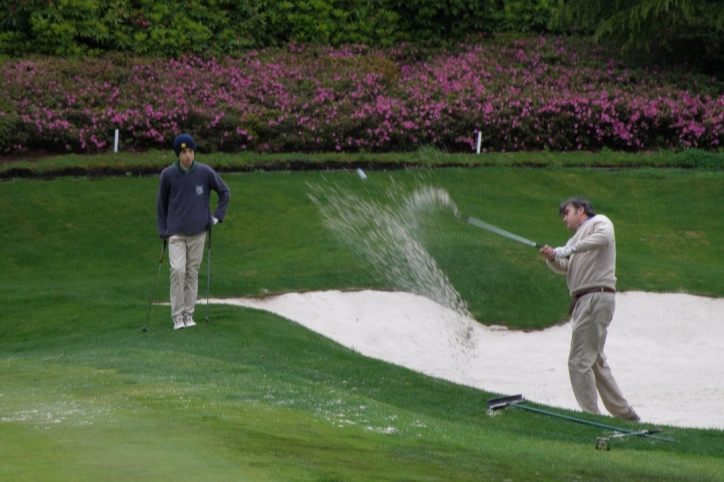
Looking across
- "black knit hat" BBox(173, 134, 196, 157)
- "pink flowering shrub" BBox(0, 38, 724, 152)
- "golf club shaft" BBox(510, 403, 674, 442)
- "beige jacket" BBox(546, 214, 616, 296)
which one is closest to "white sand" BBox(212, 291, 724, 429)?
"beige jacket" BBox(546, 214, 616, 296)

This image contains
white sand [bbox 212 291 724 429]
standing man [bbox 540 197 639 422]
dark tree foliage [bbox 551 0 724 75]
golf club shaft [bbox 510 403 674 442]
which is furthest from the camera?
dark tree foliage [bbox 551 0 724 75]

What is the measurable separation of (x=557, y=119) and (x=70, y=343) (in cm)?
1861

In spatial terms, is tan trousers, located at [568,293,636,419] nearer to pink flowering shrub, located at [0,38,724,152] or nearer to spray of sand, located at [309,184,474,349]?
spray of sand, located at [309,184,474,349]

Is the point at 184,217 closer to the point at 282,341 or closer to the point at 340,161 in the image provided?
the point at 282,341

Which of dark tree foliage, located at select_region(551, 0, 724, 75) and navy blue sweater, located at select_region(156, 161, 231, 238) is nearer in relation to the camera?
navy blue sweater, located at select_region(156, 161, 231, 238)

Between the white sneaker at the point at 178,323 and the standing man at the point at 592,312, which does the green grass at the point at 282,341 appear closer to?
the white sneaker at the point at 178,323

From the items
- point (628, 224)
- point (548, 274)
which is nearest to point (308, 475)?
point (548, 274)

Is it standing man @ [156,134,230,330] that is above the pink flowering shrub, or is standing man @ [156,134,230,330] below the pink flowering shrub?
below

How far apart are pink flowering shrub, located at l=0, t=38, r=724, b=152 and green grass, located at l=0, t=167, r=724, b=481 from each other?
3.62 metres

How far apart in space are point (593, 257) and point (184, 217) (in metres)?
5.07

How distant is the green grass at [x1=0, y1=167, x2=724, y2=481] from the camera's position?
5.66 meters

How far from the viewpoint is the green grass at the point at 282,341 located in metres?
5.66

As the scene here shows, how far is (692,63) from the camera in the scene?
33.3 meters

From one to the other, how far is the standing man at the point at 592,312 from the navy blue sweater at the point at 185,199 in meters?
4.65
